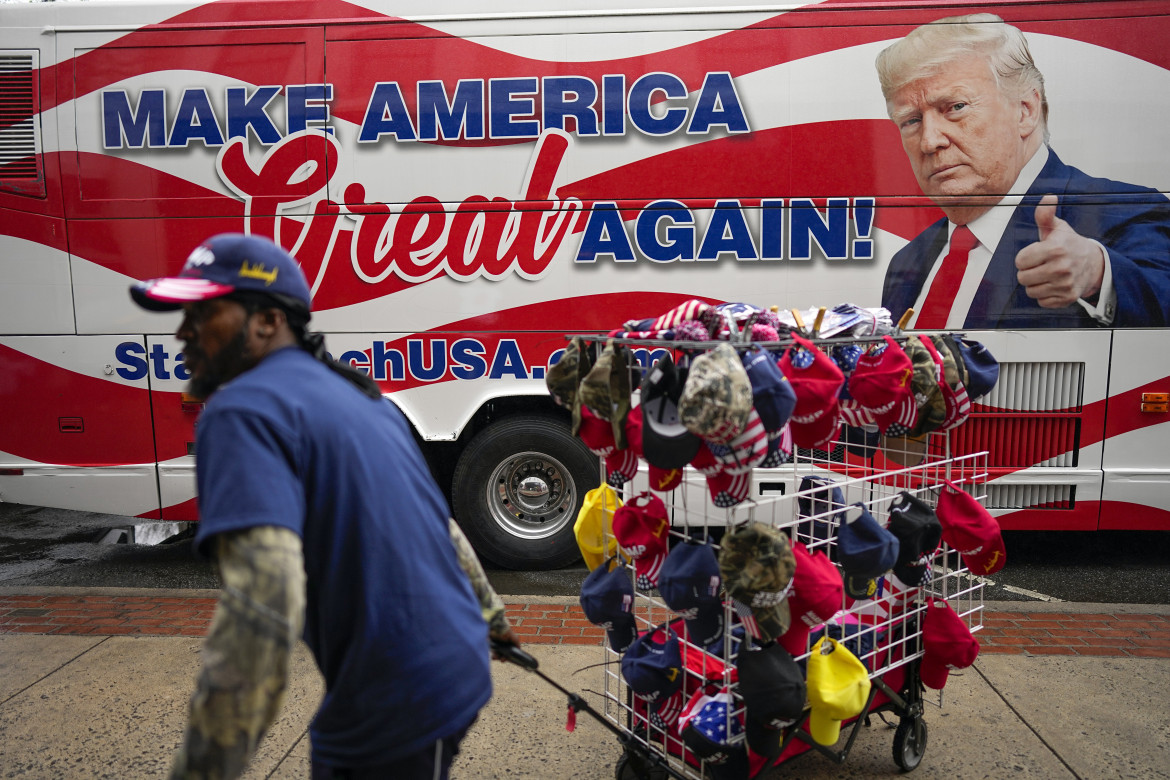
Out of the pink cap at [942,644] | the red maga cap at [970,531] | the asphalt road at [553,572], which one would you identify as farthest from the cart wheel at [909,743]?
the asphalt road at [553,572]

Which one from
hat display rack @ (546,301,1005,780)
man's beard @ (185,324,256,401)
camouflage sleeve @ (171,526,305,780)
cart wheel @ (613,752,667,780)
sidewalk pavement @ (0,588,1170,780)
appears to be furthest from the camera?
sidewalk pavement @ (0,588,1170,780)

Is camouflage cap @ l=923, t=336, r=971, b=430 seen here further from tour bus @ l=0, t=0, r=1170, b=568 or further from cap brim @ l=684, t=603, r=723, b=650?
tour bus @ l=0, t=0, r=1170, b=568

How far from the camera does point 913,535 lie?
3.02 meters

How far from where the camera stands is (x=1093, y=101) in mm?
5422

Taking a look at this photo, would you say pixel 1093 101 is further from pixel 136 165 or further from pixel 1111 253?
pixel 136 165

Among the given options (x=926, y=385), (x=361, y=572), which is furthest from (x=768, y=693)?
(x=361, y=572)

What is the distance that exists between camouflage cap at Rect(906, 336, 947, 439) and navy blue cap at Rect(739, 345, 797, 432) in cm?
87

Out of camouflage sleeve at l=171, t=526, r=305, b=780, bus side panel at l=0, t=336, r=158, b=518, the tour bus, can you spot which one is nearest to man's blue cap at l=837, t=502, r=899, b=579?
camouflage sleeve at l=171, t=526, r=305, b=780

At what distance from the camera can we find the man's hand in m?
5.49

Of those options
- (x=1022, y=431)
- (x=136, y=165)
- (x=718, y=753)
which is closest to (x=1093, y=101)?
(x=1022, y=431)

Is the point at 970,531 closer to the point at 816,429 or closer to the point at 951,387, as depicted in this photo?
the point at 951,387

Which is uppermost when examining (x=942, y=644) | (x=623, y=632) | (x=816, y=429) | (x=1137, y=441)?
(x=816, y=429)

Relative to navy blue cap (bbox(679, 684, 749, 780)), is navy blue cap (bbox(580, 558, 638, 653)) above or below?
above

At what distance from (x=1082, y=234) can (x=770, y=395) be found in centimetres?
432
